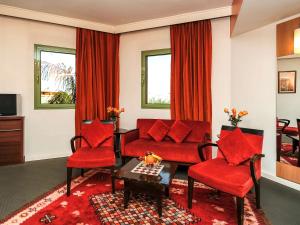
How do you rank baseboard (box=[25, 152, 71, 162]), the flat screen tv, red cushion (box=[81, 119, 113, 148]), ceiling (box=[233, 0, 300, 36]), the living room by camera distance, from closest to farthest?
ceiling (box=[233, 0, 300, 36]) < the living room < red cushion (box=[81, 119, 113, 148]) < the flat screen tv < baseboard (box=[25, 152, 71, 162])

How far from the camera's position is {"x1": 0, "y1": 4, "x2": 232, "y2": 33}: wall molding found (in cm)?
383

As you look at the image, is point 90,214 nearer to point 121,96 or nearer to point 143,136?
point 143,136

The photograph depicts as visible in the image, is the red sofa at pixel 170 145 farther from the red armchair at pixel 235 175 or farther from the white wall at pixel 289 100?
the white wall at pixel 289 100

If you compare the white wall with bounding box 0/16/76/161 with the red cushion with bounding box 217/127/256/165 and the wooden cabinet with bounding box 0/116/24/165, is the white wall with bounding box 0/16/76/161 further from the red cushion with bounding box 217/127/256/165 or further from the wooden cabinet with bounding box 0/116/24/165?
the red cushion with bounding box 217/127/256/165

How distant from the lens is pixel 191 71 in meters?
4.14

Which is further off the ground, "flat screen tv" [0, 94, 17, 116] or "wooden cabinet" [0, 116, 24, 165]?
"flat screen tv" [0, 94, 17, 116]

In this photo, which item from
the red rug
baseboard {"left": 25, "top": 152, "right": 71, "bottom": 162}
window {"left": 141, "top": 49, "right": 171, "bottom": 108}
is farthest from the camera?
window {"left": 141, "top": 49, "right": 171, "bottom": 108}

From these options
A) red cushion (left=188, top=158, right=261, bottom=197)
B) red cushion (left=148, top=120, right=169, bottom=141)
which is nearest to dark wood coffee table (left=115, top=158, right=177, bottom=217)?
red cushion (left=188, top=158, right=261, bottom=197)

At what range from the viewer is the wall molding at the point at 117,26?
3.83 meters

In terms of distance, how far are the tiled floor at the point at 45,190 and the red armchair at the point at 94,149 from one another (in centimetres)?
50

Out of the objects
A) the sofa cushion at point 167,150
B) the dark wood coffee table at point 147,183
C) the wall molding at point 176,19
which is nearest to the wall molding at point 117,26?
the wall molding at point 176,19

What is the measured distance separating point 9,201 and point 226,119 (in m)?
3.43

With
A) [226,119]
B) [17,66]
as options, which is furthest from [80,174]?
[226,119]

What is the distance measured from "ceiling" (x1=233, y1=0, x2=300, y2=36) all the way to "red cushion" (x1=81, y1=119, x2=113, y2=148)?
2.54m
